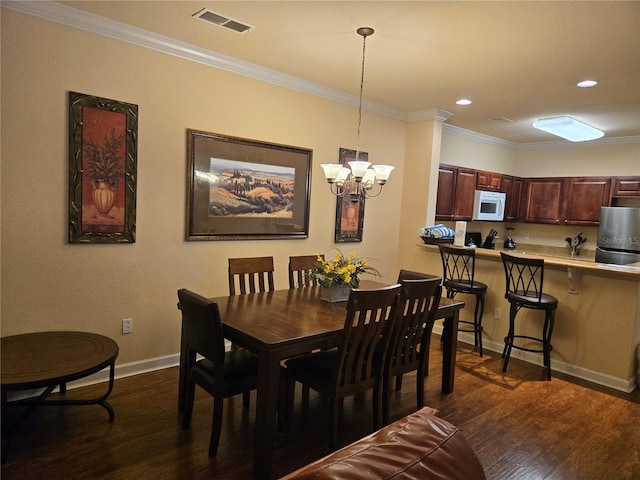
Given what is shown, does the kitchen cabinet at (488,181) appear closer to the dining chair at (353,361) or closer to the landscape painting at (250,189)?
the landscape painting at (250,189)

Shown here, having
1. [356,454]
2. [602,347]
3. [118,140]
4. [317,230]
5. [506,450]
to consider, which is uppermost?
[118,140]

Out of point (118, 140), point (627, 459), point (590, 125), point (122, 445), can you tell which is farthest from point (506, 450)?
point (590, 125)

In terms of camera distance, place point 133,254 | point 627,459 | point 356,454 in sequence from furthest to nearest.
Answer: point 133,254, point 627,459, point 356,454

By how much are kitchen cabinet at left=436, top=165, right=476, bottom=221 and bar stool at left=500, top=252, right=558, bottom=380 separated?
5.21ft

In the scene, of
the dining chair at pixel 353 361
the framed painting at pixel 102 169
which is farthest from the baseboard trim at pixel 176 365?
the dining chair at pixel 353 361

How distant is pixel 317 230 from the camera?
180 inches

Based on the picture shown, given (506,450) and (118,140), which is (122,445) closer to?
(118,140)

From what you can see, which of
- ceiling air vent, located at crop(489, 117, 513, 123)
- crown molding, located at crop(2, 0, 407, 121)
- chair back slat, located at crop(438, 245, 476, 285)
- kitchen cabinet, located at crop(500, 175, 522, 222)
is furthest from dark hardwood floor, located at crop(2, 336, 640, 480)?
kitchen cabinet, located at crop(500, 175, 522, 222)

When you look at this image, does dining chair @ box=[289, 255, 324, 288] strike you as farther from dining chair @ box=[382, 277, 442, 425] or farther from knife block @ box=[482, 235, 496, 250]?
knife block @ box=[482, 235, 496, 250]

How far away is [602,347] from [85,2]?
4909 mm

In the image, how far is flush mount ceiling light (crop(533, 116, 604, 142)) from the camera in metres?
5.06

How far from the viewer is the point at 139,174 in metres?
3.29

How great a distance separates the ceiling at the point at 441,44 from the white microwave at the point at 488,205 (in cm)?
→ 179

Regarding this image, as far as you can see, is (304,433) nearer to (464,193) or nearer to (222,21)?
(222,21)
